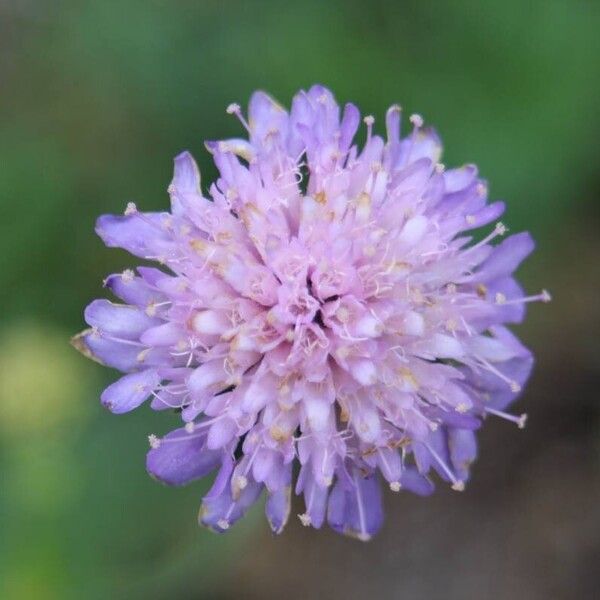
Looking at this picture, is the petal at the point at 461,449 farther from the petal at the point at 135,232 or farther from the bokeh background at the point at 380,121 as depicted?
the bokeh background at the point at 380,121

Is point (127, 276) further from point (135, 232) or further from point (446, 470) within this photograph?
point (446, 470)

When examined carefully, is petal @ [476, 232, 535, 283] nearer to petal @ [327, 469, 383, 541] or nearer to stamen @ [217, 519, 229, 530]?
petal @ [327, 469, 383, 541]

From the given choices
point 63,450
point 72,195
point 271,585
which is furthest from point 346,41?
point 271,585

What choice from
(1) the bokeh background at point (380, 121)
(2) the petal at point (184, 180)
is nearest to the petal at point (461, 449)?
(2) the petal at point (184, 180)

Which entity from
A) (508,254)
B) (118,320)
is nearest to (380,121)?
(508,254)

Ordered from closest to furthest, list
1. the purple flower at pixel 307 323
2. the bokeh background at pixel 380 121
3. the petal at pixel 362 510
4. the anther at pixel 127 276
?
1. the purple flower at pixel 307 323
2. the anther at pixel 127 276
3. the petal at pixel 362 510
4. the bokeh background at pixel 380 121
